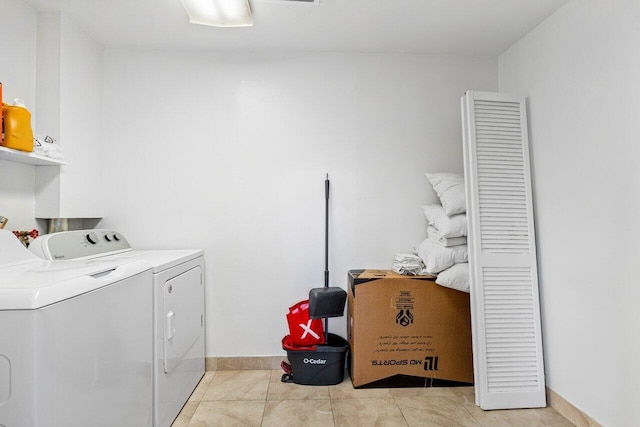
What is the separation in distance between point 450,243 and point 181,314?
1779 mm

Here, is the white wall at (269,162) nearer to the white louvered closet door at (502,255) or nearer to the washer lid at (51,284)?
the white louvered closet door at (502,255)

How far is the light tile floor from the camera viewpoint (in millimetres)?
1967

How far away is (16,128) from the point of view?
5.67 ft

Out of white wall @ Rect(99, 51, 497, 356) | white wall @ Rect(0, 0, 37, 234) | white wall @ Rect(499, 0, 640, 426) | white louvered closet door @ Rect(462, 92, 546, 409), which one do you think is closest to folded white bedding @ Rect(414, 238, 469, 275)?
white louvered closet door @ Rect(462, 92, 546, 409)

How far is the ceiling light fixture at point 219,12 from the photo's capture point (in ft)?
6.59

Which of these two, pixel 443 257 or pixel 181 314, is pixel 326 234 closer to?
pixel 443 257

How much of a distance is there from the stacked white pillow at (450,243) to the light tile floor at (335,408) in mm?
731

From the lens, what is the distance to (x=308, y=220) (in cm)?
268

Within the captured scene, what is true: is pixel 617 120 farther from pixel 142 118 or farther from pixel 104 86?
pixel 104 86

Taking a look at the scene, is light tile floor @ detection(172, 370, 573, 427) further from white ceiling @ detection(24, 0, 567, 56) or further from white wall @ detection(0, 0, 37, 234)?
white ceiling @ detection(24, 0, 567, 56)

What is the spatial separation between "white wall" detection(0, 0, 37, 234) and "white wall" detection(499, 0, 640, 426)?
317cm

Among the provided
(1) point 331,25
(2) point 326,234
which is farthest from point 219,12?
(2) point 326,234

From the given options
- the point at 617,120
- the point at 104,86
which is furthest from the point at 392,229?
the point at 104,86

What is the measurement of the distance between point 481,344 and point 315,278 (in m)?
1.19
